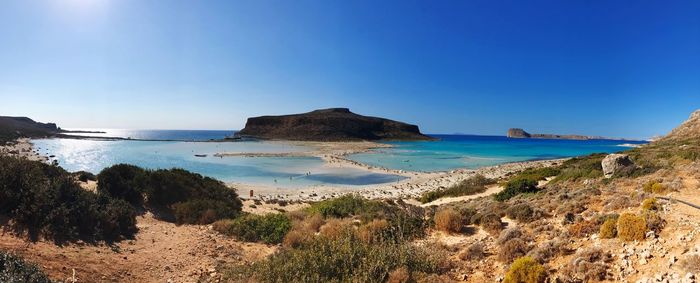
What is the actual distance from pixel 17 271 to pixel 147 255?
3567 millimetres

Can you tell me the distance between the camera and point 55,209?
26.7 feet

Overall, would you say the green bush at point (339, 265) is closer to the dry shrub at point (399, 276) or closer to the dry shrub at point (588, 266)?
the dry shrub at point (399, 276)

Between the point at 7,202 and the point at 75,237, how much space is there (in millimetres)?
1864

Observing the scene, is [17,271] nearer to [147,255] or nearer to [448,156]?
[147,255]

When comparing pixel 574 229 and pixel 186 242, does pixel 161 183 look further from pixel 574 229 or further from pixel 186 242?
pixel 574 229

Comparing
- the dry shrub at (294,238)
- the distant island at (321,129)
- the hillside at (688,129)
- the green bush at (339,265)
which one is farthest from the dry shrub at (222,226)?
the distant island at (321,129)

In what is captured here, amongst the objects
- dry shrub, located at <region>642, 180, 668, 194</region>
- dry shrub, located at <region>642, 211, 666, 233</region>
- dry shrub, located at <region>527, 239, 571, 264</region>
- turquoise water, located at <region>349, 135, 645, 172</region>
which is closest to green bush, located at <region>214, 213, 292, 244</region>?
dry shrub, located at <region>527, 239, 571, 264</region>

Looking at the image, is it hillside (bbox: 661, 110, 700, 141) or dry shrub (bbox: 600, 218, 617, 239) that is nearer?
dry shrub (bbox: 600, 218, 617, 239)

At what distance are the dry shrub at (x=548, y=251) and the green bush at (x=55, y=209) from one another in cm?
1026

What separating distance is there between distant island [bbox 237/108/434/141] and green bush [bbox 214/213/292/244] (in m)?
117

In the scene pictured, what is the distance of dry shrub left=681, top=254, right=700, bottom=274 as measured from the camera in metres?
4.96

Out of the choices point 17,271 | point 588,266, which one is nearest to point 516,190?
point 588,266

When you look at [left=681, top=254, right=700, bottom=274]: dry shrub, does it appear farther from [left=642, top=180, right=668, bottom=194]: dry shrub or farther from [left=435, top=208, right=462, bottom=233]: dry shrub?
[left=642, top=180, right=668, bottom=194]: dry shrub

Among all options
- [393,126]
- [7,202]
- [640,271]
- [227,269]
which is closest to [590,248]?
[640,271]
